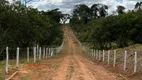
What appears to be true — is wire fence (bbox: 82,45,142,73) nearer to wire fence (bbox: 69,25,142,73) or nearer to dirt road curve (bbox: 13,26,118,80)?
wire fence (bbox: 69,25,142,73)

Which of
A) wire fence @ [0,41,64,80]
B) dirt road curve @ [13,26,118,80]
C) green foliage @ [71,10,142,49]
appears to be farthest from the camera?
green foliage @ [71,10,142,49]

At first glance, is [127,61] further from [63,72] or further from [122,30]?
[122,30]

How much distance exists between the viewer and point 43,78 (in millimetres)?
18219

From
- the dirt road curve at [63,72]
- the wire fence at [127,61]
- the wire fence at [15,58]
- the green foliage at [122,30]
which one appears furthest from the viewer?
the green foliage at [122,30]

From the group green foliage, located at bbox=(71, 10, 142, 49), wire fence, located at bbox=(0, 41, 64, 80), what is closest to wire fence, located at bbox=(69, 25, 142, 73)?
wire fence, located at bbox=(0, 41, 64, 80)

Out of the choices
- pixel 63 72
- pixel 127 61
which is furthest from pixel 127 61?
pixel 63 72

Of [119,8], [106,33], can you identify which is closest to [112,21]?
[106,33]

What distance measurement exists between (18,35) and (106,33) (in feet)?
94.1

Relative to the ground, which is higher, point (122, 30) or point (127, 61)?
point (122, 30)

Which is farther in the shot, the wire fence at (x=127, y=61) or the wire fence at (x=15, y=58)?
the wire fence at (x=127, y=61)

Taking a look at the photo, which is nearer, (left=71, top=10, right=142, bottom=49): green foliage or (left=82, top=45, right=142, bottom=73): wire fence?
(left=82, top=45, right=142, bottom=73): wire fence

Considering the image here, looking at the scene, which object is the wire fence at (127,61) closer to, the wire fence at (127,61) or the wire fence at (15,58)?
the wire fence at (127,61)

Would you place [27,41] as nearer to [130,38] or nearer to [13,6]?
[13,6]

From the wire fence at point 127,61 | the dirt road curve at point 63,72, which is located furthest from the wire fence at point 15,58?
the wire fence at point 127,61
